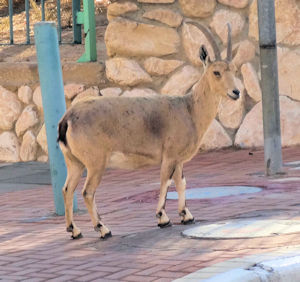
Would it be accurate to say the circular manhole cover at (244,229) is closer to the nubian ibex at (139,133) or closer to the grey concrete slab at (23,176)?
the nubian ibex at (139,133)

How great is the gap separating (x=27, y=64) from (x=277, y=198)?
525 cm

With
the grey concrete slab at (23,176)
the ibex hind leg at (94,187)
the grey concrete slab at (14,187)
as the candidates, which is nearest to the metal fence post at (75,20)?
the grey concrete slab at (23,176)

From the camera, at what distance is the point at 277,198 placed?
24.9 feet

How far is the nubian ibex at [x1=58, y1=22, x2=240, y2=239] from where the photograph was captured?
255 inches

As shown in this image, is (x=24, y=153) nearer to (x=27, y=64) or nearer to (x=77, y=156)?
(x=27, y=64)

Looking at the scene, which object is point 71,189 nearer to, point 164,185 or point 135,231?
point 135,231

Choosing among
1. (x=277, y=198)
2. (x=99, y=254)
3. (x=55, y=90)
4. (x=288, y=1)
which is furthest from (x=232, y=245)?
(x=288, y=1)

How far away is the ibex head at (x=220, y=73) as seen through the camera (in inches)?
267

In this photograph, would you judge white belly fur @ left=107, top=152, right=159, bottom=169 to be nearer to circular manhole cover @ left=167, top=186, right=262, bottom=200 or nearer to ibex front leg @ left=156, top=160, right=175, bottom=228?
ibex front leg @ left=156, top=160, right=175, bottom=228

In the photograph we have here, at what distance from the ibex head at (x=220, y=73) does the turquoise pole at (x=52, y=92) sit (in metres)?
1.63

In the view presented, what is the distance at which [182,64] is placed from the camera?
1134 cm

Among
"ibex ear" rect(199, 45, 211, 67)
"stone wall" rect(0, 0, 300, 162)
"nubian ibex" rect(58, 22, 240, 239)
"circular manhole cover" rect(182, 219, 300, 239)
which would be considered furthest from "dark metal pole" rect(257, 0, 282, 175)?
"circular manhole cover" rect(182, 219, 300, 239)

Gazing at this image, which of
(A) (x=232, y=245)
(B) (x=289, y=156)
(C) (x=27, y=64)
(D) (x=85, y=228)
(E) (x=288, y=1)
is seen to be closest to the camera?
(A) (x=232, y=245)

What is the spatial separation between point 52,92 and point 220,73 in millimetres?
1810
